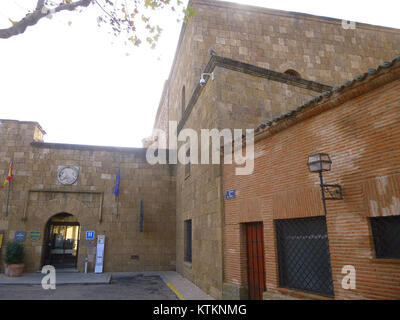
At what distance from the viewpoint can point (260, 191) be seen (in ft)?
21.1

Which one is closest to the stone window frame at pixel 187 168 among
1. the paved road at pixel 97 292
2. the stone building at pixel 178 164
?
the stone building at pixel 178 164

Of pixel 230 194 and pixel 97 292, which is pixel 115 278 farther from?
pixel 230 194

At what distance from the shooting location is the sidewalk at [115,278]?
8.60 metres

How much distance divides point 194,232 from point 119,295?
3.02m

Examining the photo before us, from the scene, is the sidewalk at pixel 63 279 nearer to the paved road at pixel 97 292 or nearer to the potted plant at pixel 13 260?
the potted plant at pixel 13 260

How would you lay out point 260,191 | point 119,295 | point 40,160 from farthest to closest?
point 40,160, point 119,295, point 260,191

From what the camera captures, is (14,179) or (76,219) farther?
(76,219)

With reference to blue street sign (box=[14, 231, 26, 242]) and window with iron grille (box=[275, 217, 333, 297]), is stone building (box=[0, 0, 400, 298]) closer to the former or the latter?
blue street sign (box=[14, 231, 26, 242])

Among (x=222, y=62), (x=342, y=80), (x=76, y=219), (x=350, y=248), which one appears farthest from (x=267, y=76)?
(x=76, y=219)

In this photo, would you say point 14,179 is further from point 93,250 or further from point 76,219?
point 93,250

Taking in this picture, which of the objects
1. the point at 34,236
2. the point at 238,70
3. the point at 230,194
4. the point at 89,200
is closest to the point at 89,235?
the point at 89,200

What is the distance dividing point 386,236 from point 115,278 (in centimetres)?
1049

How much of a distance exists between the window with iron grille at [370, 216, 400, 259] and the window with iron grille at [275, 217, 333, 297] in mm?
883

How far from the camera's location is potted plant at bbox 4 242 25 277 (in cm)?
1176
